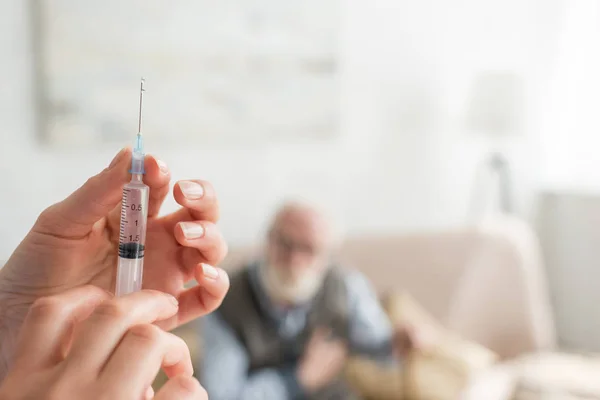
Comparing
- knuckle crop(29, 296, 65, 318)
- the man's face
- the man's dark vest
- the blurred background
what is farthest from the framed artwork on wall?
knuckle crop(29, 296, 65, 318)

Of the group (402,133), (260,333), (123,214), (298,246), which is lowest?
(260,333)

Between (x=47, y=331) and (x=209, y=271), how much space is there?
0.15 metres

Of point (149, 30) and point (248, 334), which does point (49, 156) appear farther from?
point (248, 334)

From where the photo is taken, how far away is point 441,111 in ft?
7.34

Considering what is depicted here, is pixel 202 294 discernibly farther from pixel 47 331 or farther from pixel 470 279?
pixel 470 279

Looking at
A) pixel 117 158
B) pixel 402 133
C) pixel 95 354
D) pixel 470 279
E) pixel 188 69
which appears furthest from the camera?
pixel 402 133

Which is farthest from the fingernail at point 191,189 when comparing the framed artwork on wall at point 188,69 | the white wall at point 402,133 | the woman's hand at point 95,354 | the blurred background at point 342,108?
the white wall at point 402,133

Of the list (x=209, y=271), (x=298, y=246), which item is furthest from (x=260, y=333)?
(x=209, y=271)

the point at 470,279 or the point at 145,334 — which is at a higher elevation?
the point at 145,334

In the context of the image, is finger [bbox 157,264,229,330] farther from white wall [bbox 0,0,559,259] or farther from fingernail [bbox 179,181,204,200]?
white wall [bbox 0,0,559,259]

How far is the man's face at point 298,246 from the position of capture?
4.93 ft

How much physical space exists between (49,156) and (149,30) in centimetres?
42

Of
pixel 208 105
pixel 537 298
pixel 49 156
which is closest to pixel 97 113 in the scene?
pixel 49 156

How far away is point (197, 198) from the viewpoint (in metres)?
0.50
